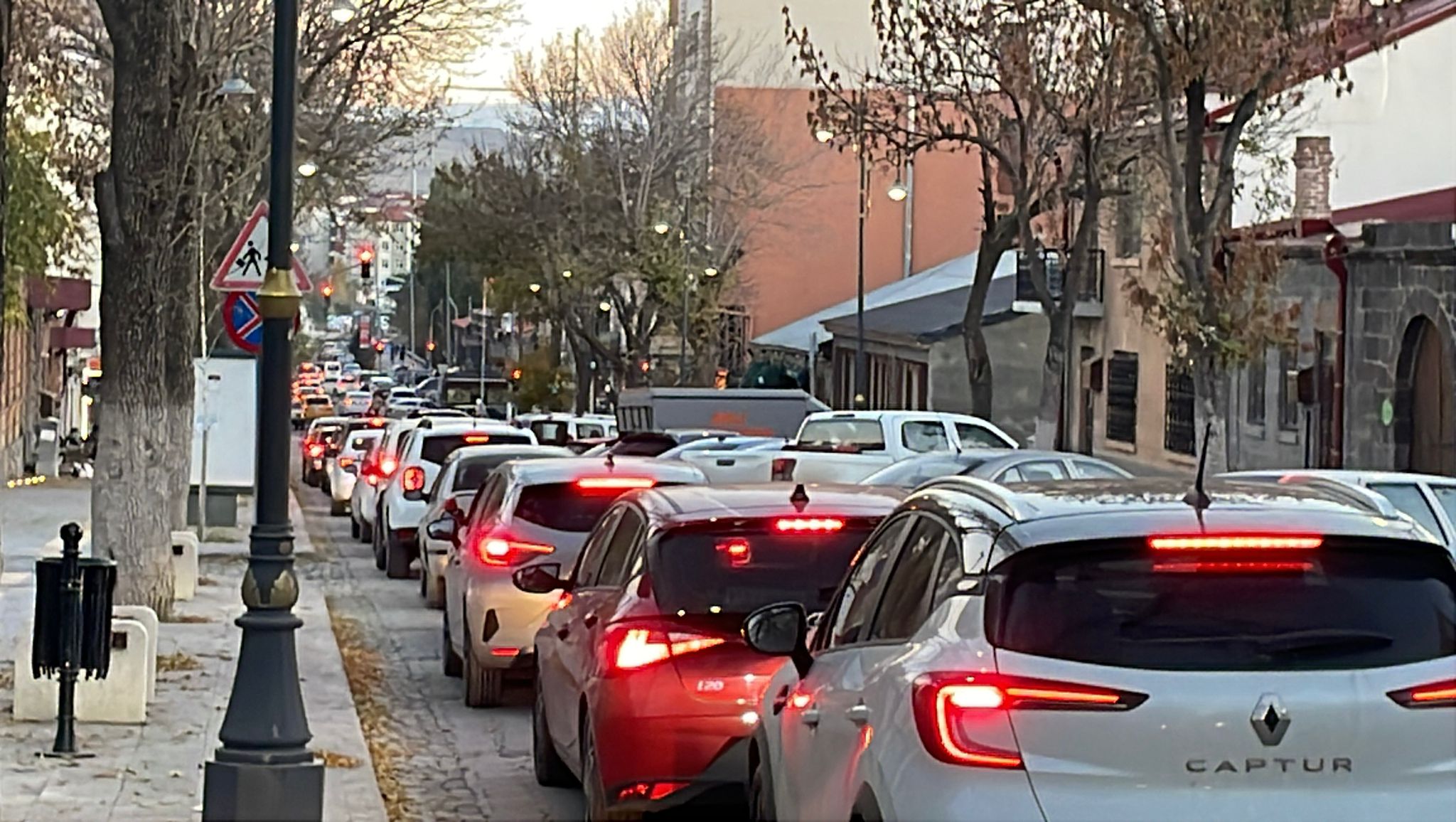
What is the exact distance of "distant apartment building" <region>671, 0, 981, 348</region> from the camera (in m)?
66.7

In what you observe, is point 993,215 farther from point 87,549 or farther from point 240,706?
point 240,706

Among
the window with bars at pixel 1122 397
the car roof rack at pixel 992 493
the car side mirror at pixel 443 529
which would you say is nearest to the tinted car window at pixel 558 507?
the car side mirror at pixel 443 529

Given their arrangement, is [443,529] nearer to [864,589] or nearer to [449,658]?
[449,658]

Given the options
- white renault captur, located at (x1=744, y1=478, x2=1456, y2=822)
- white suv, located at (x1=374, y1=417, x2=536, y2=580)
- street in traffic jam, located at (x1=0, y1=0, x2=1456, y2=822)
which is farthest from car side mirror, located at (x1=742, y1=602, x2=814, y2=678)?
white suv, located at (x1=374, y1=417, x2=536, y2=580)

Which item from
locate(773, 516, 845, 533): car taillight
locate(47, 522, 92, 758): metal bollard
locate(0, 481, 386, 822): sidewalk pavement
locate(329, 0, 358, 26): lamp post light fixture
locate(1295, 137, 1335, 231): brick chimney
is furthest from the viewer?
locate(1295, 137, 1335, 231): brick chimney

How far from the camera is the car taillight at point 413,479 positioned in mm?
26234

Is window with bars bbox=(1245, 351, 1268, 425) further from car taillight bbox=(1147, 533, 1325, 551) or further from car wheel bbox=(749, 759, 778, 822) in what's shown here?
car taillight bbox=(1147, 533, 1325, 551)

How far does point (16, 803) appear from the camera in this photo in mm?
10352

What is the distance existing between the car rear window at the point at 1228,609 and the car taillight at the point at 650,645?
342cm

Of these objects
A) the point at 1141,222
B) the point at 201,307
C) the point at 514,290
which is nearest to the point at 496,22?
the point at 201,307

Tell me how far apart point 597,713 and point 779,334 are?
5924 cm

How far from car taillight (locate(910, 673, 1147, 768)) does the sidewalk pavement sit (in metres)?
A: 5.42

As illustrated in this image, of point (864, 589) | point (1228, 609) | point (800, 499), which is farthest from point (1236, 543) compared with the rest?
point (800, 499)

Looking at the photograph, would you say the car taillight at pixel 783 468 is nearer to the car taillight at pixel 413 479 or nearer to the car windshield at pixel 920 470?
the car windshield at pixel 920 470
